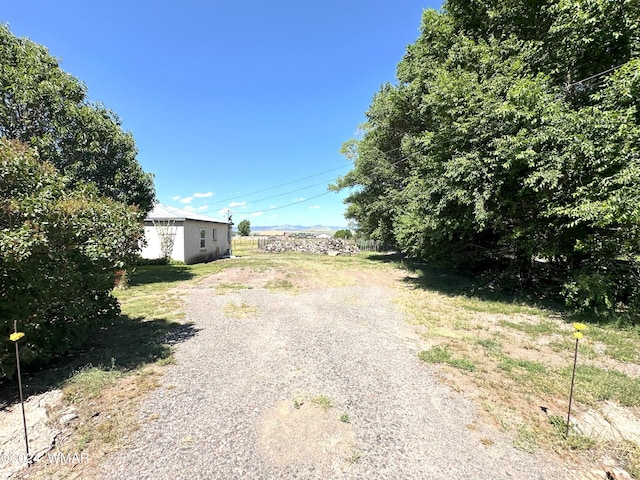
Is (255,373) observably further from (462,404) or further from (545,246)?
(545,246)

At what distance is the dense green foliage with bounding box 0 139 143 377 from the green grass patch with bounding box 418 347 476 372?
483 centimetres

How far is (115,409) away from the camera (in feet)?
9.55

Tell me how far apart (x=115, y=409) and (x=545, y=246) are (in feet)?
29.0

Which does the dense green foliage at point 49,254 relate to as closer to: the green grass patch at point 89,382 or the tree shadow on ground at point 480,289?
the green grass patch at point 89,382

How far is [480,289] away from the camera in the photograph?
9031 mm

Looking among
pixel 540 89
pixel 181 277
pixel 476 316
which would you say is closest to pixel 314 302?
pixel 476 316

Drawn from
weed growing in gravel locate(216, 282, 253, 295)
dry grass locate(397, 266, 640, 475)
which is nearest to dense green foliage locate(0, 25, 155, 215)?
weed growing in gravel locate(216, 282, 253, 295)

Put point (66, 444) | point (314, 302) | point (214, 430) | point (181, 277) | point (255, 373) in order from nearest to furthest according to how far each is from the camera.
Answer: point (66, 444) < point (214, 430) < point (255, 373) < point (314, 302) < point (181, 277)

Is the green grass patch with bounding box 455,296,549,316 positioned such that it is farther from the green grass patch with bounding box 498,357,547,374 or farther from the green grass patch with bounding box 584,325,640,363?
the green grass patch with bounding box 498,357,547,374

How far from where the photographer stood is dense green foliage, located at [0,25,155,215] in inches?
275

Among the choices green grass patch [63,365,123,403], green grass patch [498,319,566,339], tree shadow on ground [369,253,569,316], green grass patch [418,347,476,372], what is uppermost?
tree shadow on ground [369,253,569,316]

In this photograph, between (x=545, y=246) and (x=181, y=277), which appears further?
(x=181, y=277)

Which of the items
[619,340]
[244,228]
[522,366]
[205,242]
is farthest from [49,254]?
[244,228]

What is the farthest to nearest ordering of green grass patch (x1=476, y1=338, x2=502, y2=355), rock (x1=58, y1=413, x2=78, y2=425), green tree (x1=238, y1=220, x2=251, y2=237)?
1. green tree (x1=238, y1=220, x2=251, y2=237)
2. green grass patch (x1=476, y1=338, x2=502, y2=355)
3. rock (x1=58, y1=413, x2=78, y2=425)
